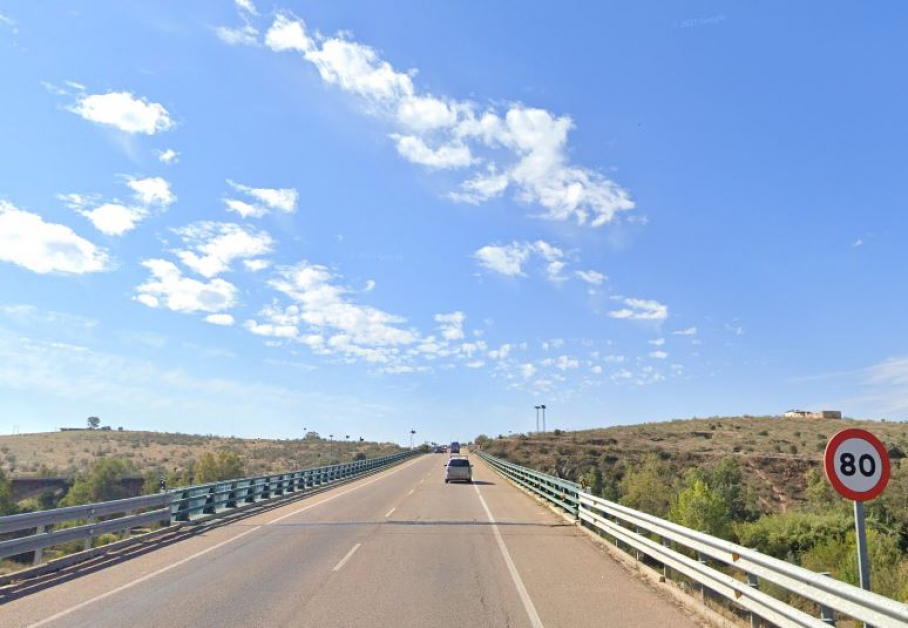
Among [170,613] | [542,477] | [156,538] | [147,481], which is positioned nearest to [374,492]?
[542,477]

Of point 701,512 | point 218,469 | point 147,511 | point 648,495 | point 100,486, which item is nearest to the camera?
point 147,511

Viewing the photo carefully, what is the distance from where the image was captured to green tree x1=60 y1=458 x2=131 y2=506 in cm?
4603

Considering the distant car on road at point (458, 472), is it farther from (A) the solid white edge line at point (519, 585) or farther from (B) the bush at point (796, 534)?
(A) the solid white edge line at point (519, 585)

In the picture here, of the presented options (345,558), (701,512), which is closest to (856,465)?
(345,558)

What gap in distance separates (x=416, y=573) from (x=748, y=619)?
5.23 meters

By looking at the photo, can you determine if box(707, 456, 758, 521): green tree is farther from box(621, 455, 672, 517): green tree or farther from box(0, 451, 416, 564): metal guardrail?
box(0, 451, 416, 564): metal guardrail

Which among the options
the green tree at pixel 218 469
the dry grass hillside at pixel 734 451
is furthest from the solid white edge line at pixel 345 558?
the green tree at pixel 218 469

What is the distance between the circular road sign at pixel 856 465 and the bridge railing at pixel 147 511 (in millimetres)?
11986

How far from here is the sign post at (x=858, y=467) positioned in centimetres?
650

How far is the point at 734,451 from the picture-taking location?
78375mm

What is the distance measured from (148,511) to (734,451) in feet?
238

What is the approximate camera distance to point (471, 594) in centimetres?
968

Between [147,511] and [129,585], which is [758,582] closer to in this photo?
[129,585]

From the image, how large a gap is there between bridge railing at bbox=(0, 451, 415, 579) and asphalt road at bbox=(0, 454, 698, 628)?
127 centimetres
